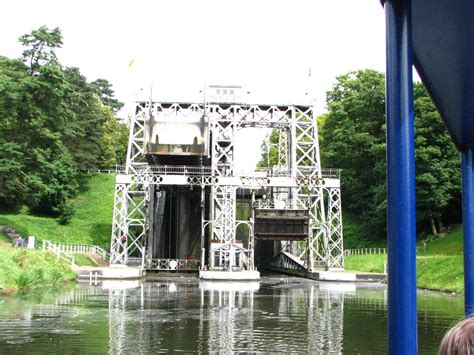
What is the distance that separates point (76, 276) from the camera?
34344mm

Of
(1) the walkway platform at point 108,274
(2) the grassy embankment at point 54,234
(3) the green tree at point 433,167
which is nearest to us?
(2) the grassy embankment at point 54,234

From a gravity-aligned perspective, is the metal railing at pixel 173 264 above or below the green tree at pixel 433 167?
below

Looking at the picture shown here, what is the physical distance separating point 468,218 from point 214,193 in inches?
1416

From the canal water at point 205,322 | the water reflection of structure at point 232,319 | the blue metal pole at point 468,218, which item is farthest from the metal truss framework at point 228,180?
the blue metal pole at point 468,218

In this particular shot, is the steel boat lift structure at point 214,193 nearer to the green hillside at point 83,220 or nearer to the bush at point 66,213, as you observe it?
the green hillside at point 83,220

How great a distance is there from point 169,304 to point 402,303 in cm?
1811

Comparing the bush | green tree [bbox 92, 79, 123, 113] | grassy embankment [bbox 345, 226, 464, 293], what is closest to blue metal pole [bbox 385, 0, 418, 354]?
grassy embankment [bbox 345, 226, 464, 293]

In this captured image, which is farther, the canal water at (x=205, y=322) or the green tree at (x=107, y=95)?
the green tree at (x=107, y=95)

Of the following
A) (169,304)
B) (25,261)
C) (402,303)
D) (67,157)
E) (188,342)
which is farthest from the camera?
(67,157)

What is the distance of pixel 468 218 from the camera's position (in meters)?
8.08

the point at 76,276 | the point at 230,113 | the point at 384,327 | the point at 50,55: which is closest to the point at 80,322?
the point at 384,327

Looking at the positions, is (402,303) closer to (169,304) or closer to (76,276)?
(169,304)

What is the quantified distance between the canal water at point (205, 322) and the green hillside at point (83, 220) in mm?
27333

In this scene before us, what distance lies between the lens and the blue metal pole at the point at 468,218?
308 inches
